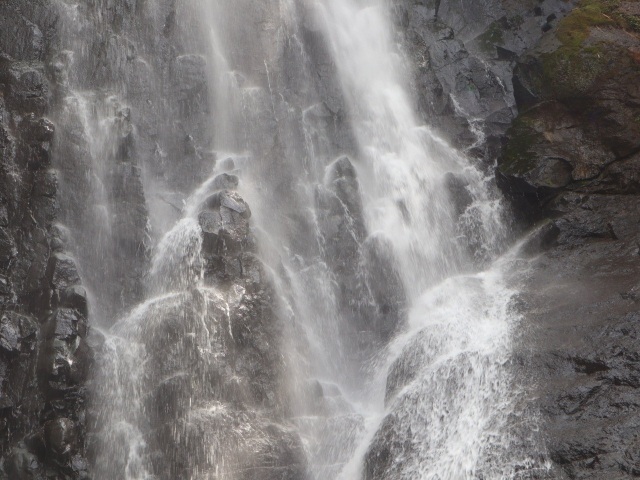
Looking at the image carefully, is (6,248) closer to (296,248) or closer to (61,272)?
(61,272)

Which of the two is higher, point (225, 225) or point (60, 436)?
point (225, 225)

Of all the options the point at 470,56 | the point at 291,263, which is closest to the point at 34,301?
the point at 291,263

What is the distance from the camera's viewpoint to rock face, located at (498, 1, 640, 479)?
12320mm

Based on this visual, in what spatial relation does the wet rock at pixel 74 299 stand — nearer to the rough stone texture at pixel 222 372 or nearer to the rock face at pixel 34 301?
the rock face at pixel 34 301

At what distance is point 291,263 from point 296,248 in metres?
0.65

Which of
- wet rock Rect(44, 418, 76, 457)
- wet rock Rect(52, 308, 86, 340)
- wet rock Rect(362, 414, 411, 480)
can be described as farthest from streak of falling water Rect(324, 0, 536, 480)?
wet rock Rect(52, 308, 86, 340)

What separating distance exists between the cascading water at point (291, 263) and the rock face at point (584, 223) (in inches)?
42.1

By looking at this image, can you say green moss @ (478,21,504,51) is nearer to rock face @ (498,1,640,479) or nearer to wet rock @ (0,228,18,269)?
rock face @ (498,1,640,479)

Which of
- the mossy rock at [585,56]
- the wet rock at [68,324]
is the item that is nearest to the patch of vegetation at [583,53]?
the mossy rock at [585,56]

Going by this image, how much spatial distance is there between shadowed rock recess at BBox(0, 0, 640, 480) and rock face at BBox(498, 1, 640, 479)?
0.22ft

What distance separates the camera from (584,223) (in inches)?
746

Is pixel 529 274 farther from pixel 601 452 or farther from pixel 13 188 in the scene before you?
pixel 13 188

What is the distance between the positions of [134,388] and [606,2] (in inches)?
879

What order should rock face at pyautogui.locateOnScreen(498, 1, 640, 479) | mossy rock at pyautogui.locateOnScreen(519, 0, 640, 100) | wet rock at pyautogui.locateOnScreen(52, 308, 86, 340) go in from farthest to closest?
mossy rock at pyautogui.locateOnScreen(519, 0, 640, 100) < wet rock at pyautogui.locateOnScreen(52, 308, 86, 340) < rock face at pyautogui.locateOnScreen(498, 1, 640, 479)
